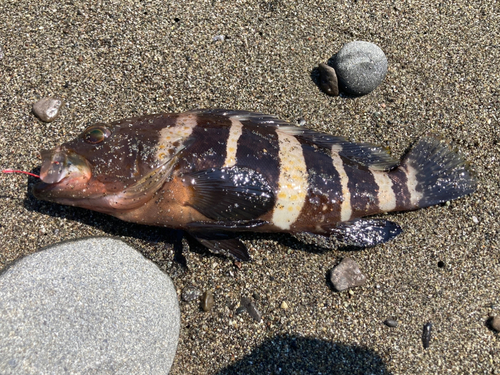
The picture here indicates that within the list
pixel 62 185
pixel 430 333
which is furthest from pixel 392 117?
pixel 62 185

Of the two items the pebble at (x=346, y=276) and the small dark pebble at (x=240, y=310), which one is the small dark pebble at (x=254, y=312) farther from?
the pebble at (x=346, y=276)

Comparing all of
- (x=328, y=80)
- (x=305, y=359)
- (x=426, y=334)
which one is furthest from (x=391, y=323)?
(x=328, y=80)

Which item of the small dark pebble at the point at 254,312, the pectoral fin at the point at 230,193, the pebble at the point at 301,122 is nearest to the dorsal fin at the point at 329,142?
the pebble at the point at 301,122

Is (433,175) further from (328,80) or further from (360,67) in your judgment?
(328,80)

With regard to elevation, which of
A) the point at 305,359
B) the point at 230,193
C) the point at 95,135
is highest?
the point at 95,135

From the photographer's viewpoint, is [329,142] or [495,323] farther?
[329,142]

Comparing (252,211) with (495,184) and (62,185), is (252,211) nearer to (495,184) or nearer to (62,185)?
(62,185)

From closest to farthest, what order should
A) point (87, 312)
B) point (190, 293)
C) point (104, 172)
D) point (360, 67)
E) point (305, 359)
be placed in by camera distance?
point (87, 312) < point (104, 172) < point (305, 359) < point (190, 293) < point (360, 67)
